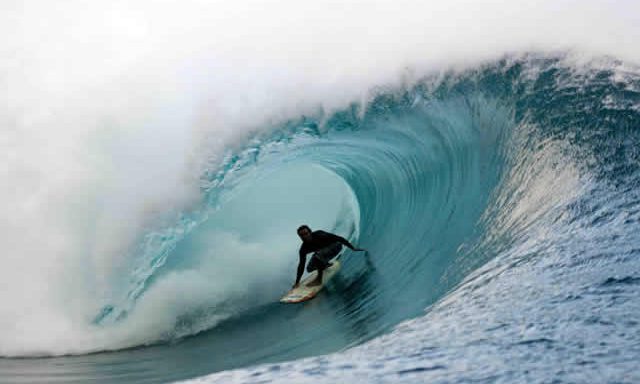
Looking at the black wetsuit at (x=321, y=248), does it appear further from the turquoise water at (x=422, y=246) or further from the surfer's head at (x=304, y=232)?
the turquoise water at (x=422, y=246)

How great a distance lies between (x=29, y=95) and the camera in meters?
10.0

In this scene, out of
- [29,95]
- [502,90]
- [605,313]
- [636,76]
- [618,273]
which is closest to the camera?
[605,313]

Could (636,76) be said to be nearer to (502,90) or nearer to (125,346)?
(502,90)

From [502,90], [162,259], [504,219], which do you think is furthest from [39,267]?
[502,90]

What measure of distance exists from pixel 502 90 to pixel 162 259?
4.71 m

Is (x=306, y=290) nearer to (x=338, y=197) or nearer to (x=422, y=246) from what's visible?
(x=422, y=246)

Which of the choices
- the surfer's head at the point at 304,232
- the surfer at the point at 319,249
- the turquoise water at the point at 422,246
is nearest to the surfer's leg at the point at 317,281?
the surfer at the point at 319,249

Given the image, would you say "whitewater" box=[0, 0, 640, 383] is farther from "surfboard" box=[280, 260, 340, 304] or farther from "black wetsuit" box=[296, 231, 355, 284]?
"black wetsuit" box=[296, 231, 355, 284]

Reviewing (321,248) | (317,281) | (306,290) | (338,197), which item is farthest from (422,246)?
(338,197)

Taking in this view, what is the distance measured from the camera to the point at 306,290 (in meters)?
7.99

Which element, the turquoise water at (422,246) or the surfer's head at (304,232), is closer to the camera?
the turquoise water at (422,246)

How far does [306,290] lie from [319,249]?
51cm

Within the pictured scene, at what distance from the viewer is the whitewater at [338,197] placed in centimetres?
444

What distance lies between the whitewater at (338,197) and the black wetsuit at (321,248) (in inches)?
13.2
